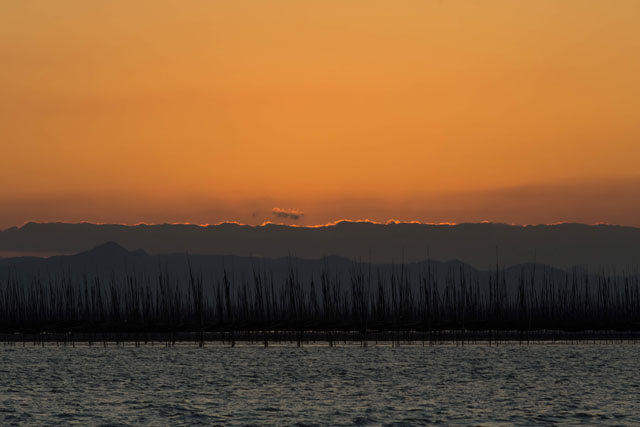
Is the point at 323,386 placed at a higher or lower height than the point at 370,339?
lower

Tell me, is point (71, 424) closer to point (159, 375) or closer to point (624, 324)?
point (159, 375)

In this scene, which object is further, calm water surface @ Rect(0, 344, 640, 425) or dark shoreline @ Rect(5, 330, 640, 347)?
dark shoreline @ Rect(5, 330, 640, 347)

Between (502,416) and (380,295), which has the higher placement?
(380,295)

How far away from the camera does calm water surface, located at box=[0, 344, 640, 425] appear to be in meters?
37.7

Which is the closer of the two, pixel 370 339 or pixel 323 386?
pixel 323 386

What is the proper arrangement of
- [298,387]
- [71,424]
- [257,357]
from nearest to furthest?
[71,424] → [298,387] → [257,357]

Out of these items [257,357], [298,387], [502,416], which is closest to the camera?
[502,416]

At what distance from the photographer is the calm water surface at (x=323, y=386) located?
37688 mm

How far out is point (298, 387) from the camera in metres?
49.7

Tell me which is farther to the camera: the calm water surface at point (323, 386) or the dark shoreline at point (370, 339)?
the dark shoreline at point (370, 339)

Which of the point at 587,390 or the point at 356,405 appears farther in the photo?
the point at 587,390

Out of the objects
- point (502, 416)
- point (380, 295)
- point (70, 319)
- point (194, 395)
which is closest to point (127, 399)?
point (194, 395)

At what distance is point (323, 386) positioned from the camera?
50.0 meters

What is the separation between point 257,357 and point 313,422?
36766 mm
